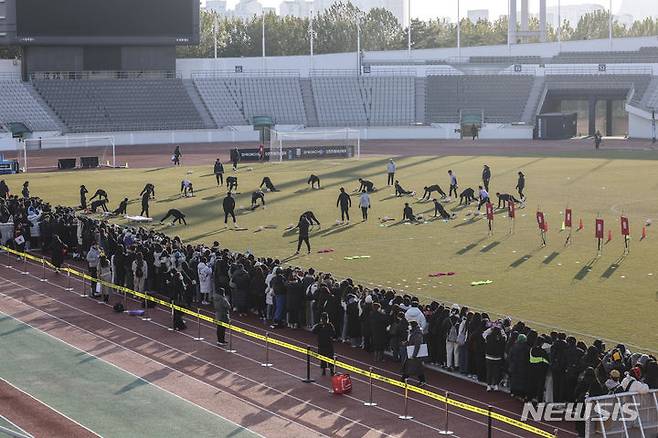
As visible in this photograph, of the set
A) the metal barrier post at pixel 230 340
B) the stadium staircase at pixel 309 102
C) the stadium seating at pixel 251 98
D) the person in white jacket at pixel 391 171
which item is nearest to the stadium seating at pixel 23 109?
the stadium seating at pixel 251 98

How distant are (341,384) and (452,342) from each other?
8.55 ft

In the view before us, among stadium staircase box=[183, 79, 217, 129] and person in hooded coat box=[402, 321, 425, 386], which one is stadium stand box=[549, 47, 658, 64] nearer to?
stadium staircase box=[183, 79, 217, 129]

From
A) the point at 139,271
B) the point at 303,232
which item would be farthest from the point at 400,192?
the point at 139,271

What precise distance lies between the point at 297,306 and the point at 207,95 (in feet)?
254

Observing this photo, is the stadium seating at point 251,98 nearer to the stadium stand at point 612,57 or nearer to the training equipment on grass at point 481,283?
the stadium stand at point 612,57

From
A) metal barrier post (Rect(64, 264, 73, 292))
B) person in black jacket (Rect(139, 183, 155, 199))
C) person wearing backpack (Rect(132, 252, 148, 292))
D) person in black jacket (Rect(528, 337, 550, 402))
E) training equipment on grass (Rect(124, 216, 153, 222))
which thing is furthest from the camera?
person in black jacket (Rect(139, 183, 155, 199))

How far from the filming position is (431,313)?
23.9 m

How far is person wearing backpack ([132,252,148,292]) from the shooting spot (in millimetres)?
30828

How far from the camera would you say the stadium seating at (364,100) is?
336ft

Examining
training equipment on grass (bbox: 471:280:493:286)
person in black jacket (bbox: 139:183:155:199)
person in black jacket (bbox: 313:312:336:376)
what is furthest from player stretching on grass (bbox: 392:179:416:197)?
person in black jacket (bbox: 313:312:336:376)

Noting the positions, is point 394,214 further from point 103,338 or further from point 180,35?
point 180,35

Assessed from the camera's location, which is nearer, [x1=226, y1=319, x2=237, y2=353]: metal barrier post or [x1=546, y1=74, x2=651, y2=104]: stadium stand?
[x1=226, y1=319, x2=237, y2=353]: metal barrier post

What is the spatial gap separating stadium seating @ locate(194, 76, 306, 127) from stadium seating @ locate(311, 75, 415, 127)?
232cm

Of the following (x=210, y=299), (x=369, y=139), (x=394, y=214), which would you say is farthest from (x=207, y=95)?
(x=210, y=299)
